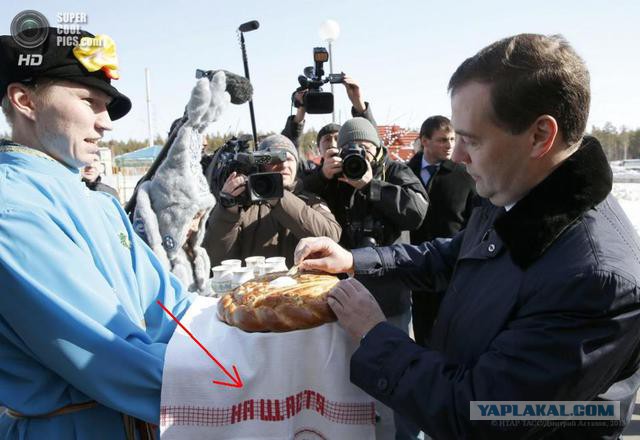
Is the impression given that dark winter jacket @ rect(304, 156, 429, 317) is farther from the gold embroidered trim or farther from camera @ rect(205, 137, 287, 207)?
the gold embroidered trim

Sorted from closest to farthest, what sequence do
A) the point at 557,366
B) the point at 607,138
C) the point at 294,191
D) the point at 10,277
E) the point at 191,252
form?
the point at 557,366
the point at 10,277
the point at 191,252
the point at 294,191
the point at 607,138

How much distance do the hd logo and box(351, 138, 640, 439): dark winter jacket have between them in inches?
51.0

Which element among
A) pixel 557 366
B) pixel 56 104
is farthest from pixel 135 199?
pixel 557 366

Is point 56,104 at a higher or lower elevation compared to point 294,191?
higher

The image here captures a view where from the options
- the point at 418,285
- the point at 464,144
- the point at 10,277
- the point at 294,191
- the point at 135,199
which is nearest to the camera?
the point at 10,277

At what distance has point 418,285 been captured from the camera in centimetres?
206

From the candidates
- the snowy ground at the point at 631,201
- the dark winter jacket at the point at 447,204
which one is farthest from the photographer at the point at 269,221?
the snowy ground at the point at 631,201

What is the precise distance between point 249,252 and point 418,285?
4.49 feet

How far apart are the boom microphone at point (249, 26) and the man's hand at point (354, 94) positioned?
2.82ft

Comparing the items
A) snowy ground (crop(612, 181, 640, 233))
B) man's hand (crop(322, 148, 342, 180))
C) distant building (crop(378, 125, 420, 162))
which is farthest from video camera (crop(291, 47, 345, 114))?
snowy ground (crop(612, 181, 640, 233))

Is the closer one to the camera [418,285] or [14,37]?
[14,37]

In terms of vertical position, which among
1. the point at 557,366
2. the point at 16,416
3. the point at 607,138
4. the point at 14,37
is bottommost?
the point at 607,138

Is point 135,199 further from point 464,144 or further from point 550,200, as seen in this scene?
point 550,200

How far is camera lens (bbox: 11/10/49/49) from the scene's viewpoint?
148 centimetres
